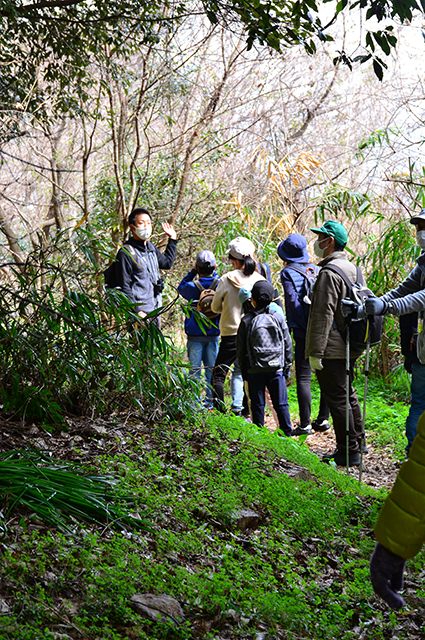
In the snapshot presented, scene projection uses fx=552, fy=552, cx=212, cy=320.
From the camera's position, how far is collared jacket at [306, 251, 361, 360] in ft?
16.2

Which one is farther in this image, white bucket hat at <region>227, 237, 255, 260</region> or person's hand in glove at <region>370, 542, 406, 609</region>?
white bucket hat at <region>227, 237, 255, 260</region>

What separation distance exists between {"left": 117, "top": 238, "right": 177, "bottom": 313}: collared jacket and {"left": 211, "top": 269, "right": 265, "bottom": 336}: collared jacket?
706 millimetres

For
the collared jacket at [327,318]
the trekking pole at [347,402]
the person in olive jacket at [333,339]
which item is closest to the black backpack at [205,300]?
the person in olive jacket at [333,339]

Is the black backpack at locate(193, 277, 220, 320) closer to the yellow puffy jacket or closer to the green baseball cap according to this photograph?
the green baseball cap

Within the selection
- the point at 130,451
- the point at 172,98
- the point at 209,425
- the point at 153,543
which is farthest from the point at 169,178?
the point at 153,543

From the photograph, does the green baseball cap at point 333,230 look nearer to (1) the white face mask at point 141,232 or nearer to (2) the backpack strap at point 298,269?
(2) the backpack strap at point 298,269

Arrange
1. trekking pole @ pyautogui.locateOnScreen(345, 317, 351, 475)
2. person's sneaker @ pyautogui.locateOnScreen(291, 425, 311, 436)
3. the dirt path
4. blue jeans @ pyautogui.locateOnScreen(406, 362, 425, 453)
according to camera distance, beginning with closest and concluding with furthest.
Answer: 1. blue jeans @ pyautogui.locateOnScreen(406, 362, 425, 453)
2. trekking pole @ pyautogui.locateOnScreen(345, 317, 351, 475)
3. the dirt path
4. person's sneaker @ pyautogui.locateOnScreen(291, 425, 311, 436)

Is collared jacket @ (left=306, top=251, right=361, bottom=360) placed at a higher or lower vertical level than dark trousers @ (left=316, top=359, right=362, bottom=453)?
higher

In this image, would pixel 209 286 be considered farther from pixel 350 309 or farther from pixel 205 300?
pixel 350 309

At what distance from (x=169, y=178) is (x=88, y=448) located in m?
6.22

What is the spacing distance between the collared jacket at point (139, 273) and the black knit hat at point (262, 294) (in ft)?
3.60

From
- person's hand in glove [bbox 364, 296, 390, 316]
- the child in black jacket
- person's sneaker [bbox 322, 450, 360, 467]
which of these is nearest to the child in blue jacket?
the child in black jacket

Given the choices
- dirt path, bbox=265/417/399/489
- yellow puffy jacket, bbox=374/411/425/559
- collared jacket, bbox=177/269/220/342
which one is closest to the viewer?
yellow puffy jacket, bbox=374/411/425/559

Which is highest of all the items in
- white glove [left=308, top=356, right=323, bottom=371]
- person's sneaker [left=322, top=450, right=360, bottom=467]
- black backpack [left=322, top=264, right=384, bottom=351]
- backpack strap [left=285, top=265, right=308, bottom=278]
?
backpack strap [left=285, top=265, right=308, bottom=278]
